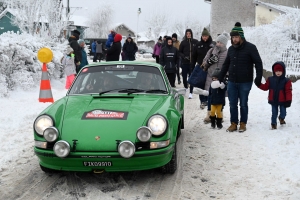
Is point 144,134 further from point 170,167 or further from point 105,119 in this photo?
point 170,167

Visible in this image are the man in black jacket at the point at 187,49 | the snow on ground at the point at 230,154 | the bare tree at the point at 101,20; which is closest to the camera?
the snow on ground at the point at 230,154

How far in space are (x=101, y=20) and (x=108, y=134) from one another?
84.3m

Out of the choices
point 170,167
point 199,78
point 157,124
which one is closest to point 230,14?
point 199,78

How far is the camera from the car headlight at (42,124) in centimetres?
464

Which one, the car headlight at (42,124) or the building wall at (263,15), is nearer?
the car headlight at (42,124)

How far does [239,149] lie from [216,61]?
2.46 m

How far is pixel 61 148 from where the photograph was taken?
4.33 m

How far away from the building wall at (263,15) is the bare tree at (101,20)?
2111 inches

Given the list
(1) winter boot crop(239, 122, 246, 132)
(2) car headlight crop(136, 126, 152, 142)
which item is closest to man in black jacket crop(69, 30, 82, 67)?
(1) winter boot crop(239, 122, 246, 132)

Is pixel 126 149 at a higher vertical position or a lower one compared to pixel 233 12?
lower

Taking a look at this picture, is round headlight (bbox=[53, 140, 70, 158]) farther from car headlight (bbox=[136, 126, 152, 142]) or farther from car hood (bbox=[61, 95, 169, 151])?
car headlight (bbox=[136, 126, 152, 142])

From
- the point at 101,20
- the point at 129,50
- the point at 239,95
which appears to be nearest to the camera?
the point at 239,95

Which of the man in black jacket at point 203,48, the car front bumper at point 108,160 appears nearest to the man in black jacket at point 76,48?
the man in black jacket at point 203,48

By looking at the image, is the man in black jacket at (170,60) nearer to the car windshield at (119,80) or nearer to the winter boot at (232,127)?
the winter boot at (232,127)
